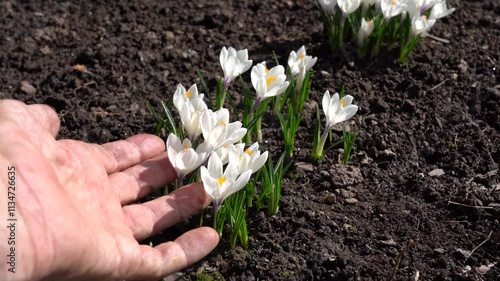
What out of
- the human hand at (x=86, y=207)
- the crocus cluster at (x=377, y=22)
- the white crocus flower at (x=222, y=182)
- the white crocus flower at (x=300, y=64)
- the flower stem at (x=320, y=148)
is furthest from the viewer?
the crocus cluster at (x=377, y=22)

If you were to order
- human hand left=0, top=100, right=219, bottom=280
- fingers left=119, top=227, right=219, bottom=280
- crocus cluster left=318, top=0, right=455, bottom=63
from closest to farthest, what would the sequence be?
human hand left=0, top=100, right=219, bottom=280 < fingers left=119, top=227, right=219, bottom=280 < crocus cluster left=318, top=0, right=455, bottom=63

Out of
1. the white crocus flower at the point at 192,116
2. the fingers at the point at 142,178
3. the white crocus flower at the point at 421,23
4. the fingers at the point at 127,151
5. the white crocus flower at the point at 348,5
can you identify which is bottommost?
the fingers at the point at 142,178

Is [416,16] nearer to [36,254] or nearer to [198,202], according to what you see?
[198,202]

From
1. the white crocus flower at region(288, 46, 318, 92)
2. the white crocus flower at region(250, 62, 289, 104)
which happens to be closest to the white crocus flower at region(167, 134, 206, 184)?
the white crocus flower at region(250, 62, 289, 104)

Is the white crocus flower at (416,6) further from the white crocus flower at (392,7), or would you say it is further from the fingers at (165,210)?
the fingers at (165,210)

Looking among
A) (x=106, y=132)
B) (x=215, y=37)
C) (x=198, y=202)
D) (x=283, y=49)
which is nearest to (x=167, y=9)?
(x=215, y=37)

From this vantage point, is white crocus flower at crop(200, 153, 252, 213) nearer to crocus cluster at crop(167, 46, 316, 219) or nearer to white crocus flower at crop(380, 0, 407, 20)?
crocus cluster at crop(167, 46, 316, 219)

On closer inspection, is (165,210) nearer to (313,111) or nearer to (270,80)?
(270,80)

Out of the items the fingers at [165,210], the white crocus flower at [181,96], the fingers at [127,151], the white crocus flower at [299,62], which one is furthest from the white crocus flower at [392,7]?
the fingers at [165,210]
